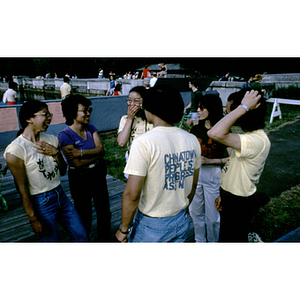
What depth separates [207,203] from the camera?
3.10m

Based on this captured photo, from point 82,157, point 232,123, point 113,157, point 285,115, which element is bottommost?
point 113,157

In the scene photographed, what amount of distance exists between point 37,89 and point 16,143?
29852 millimetres

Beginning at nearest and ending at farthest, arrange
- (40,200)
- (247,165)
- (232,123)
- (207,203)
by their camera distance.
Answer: (232,123), (247,165), (40,200), (207,203)

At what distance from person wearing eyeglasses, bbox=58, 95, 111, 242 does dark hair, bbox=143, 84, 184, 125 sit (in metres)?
1.21

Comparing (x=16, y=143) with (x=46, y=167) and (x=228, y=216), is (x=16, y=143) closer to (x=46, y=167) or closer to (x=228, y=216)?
(x=46, y=167)

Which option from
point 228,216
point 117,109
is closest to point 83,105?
point 228,216

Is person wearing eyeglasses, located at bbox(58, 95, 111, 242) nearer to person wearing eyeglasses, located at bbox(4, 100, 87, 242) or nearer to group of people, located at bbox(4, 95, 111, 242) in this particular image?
group of people, located at bbox(4, 95, 111, 242)

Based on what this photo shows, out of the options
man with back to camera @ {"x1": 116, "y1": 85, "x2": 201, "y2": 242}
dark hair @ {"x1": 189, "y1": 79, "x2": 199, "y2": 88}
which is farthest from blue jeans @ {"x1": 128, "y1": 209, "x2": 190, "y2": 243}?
dark hair @ {"x1": 189, "y1": 79, "x2": 199, "y2": 88}

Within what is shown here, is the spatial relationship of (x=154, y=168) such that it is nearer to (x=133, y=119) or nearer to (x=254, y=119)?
(x=254, y=119)

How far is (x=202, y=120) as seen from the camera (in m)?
3.16

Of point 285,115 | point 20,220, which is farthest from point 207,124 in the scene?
point 285,115

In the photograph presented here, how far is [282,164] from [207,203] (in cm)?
430

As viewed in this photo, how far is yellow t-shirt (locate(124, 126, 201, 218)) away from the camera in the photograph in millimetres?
1688

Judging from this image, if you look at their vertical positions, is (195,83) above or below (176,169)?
above
